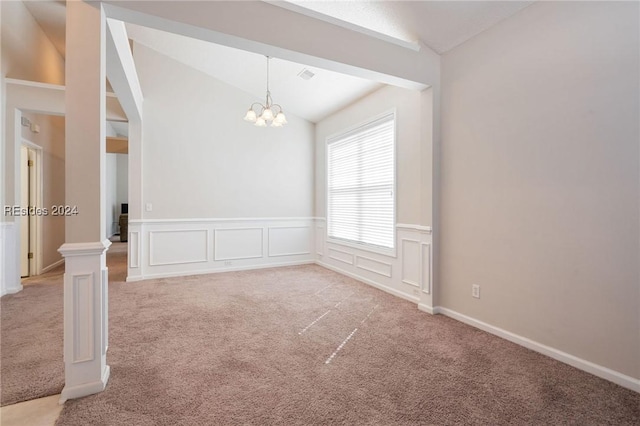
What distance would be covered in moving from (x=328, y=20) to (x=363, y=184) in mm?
2516

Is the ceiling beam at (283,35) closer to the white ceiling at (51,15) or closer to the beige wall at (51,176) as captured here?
the white ceiling at (51,15)

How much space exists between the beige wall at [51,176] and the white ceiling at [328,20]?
4.56ft

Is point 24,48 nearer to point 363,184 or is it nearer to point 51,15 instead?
point 51,15

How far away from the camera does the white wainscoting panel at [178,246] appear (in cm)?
497

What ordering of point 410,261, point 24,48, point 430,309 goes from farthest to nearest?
1. point 24,48
2. point 410,261
3. point 430,309

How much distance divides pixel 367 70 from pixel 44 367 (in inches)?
140

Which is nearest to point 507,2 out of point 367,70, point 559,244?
point 367,70

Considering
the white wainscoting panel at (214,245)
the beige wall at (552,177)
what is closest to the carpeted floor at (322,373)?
the beige wall at (552,177)

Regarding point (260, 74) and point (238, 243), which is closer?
point (260, 74)

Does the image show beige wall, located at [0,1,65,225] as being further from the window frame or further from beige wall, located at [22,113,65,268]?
the window frame

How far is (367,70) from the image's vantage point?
2.94 metres

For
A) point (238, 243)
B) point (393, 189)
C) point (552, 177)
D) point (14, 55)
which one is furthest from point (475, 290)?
point (14, 55)

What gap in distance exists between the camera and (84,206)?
1937 millimetres

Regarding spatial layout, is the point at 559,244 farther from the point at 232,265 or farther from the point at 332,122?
the point at 232,265
